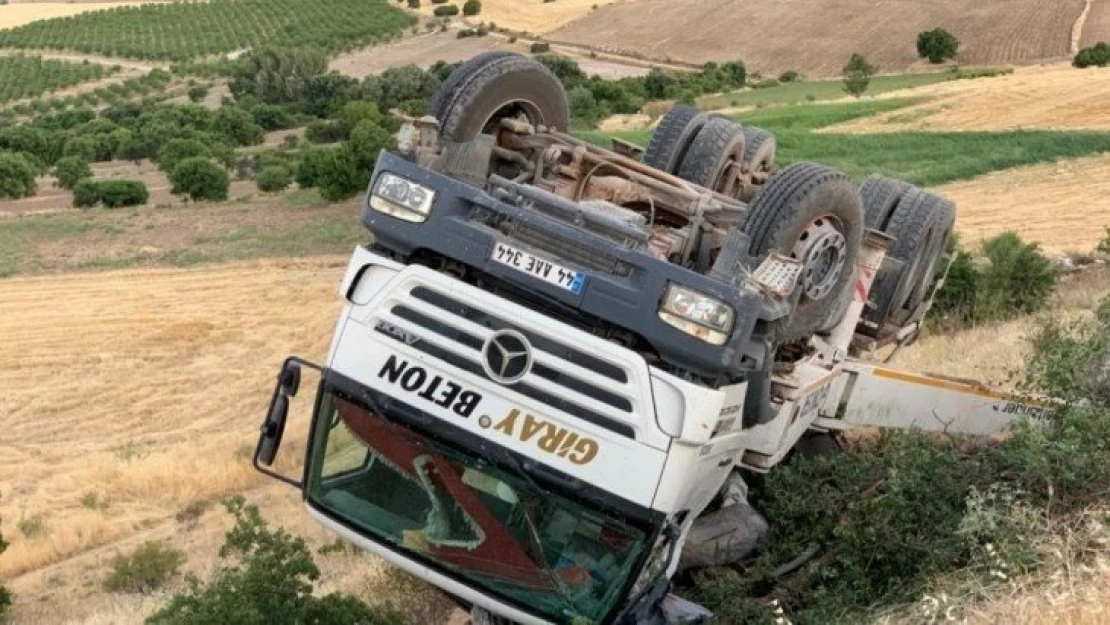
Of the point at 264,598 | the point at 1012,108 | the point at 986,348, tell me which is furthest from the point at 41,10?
the point at 264,598

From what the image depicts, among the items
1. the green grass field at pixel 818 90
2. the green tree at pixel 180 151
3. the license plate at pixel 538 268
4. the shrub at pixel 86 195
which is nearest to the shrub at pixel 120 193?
the shrub at pixel 86 195

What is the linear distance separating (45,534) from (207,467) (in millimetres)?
2216

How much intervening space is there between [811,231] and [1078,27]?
6534 cm

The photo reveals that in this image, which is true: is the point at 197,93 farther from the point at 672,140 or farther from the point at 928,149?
the point at 672,140

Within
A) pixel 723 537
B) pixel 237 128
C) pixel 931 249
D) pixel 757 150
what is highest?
pixel 757 150

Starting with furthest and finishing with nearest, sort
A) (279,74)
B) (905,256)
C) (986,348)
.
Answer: (279,74) < (986,348) < (905,256)

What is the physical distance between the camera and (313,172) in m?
40.2

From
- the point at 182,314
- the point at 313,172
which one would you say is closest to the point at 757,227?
the point at 182,314

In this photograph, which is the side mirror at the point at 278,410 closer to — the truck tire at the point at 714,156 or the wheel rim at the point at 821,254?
the wheel rim at the point at 821,254

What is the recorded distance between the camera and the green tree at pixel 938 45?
65.1 metres

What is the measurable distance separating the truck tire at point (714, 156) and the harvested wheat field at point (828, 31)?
58235 millimetres

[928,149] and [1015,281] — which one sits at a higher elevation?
[1015,281]

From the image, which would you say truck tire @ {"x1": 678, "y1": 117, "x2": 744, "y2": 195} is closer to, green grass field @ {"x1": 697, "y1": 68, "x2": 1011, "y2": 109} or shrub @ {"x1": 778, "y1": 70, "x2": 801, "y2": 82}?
green grass field @ {"x1": 697, "y1": 68, "x2": 1011, "y2": 109}

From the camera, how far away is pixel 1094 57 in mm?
55781
